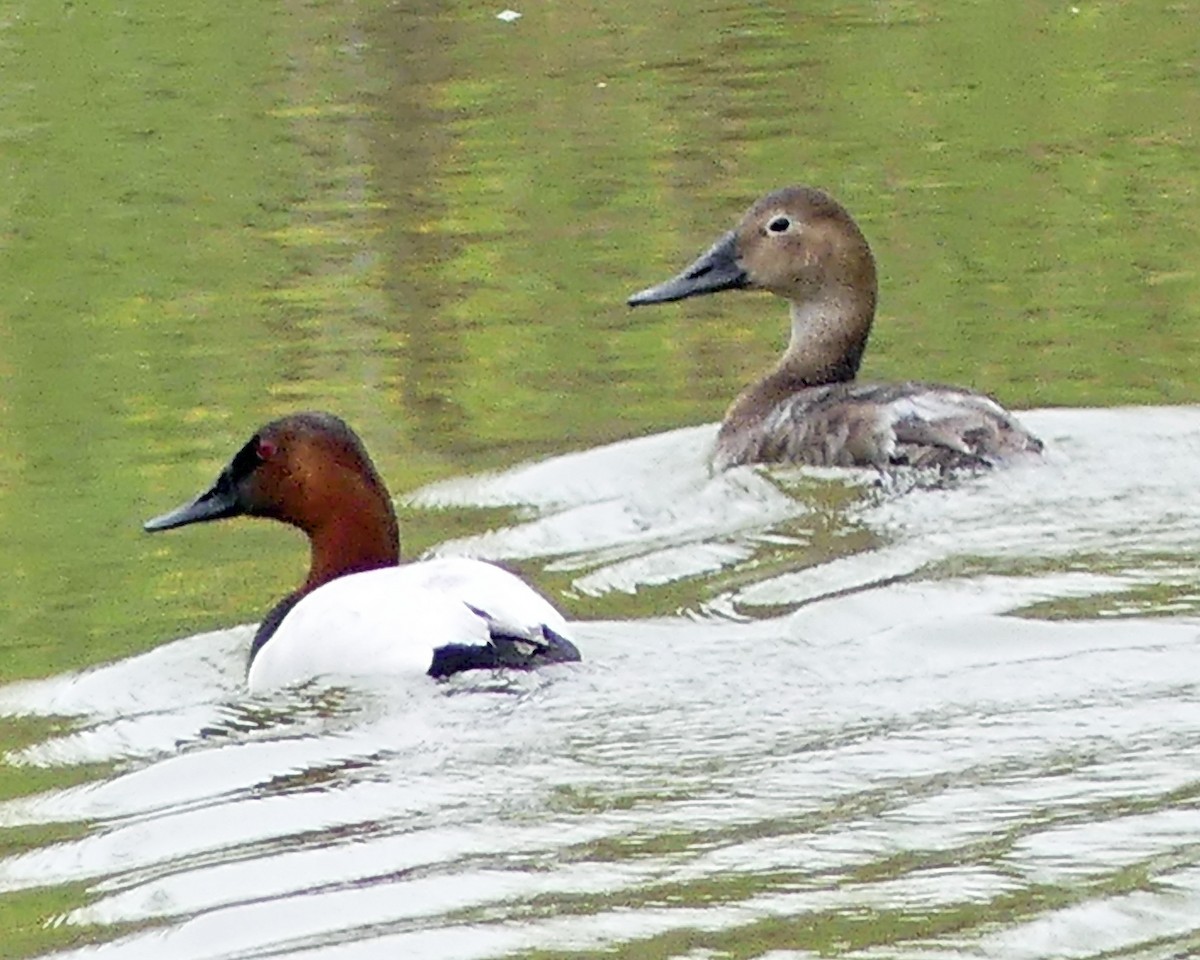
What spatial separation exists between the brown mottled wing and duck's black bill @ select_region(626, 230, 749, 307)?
3.79 ft

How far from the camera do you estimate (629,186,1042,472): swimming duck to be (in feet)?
29.2

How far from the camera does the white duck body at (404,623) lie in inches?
271

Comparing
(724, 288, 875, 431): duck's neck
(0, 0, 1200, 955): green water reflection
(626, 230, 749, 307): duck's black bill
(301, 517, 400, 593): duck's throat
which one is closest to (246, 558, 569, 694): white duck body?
(301, 517, 400, 593): duck's throat

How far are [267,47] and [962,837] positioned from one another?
528 inches

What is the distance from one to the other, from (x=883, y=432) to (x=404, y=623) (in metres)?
2.47

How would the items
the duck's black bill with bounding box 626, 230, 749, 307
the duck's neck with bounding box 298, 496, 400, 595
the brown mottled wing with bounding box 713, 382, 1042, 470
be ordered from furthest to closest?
the duck's black bill with bounding box 626, 230, 749, 307, the brown mottled wing with bounding box 713, 382, 1042, 470, the duck's neck with bounding box 298, 496, 400, 595

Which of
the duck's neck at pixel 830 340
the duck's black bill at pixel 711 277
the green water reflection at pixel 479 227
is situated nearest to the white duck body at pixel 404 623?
the green water reflection at pixel 479 227

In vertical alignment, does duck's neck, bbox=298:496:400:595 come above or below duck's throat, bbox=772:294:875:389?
below

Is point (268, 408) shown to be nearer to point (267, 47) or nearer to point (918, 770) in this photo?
point (918, 770)

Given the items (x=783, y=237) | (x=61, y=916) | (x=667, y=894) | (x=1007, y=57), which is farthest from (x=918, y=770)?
(x=1007, y=57)

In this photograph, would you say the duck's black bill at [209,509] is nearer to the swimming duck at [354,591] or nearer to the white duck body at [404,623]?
the swimming duck at [354,591]

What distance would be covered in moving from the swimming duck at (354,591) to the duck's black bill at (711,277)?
2.73 m

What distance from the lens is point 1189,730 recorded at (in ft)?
20.3

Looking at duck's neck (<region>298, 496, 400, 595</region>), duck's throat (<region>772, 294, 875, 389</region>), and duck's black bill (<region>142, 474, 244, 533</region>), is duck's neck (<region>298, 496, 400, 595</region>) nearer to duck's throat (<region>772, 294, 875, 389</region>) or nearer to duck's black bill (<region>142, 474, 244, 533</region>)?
duck's black bill (<region>142, 474, 244, 533</region>)
